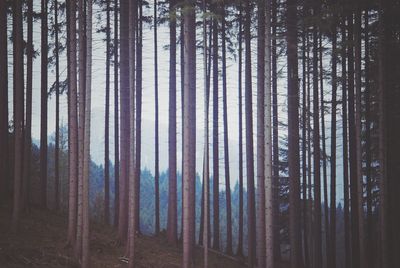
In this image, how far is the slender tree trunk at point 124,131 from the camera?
1405 centimetres

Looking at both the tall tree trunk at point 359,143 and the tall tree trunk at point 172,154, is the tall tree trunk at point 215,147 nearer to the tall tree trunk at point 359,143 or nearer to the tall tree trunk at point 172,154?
the tall tree trunk at point 172,154

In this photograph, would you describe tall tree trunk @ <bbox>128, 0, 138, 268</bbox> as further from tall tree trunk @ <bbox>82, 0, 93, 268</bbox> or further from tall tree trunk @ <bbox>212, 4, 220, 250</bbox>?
tall tree trunk @ <bbox>212, 4, 220, 250</bbox>

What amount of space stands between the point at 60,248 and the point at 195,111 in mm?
8471

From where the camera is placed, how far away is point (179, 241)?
16.8 metres

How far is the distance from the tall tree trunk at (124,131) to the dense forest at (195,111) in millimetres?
49

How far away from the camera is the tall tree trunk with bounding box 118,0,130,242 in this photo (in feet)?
46.1

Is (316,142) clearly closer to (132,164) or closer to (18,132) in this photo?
(132,164)

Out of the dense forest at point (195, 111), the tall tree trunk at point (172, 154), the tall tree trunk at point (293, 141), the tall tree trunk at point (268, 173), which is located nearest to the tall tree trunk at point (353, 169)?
the dense forest at point (195, 111)

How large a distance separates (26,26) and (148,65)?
669 centimetres

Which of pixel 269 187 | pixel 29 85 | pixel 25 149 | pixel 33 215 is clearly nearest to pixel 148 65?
pixel 29 85

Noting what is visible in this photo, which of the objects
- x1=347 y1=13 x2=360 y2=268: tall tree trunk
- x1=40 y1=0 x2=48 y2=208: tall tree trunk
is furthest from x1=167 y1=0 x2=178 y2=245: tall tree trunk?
x1=347 y1=13 x2=360 y2=268: tall tree trunk

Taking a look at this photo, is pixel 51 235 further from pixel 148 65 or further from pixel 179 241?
pixel 148 65

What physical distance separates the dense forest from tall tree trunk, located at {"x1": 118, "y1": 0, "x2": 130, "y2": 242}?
5 cm

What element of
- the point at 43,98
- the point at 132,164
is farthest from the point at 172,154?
the point at 43,98
